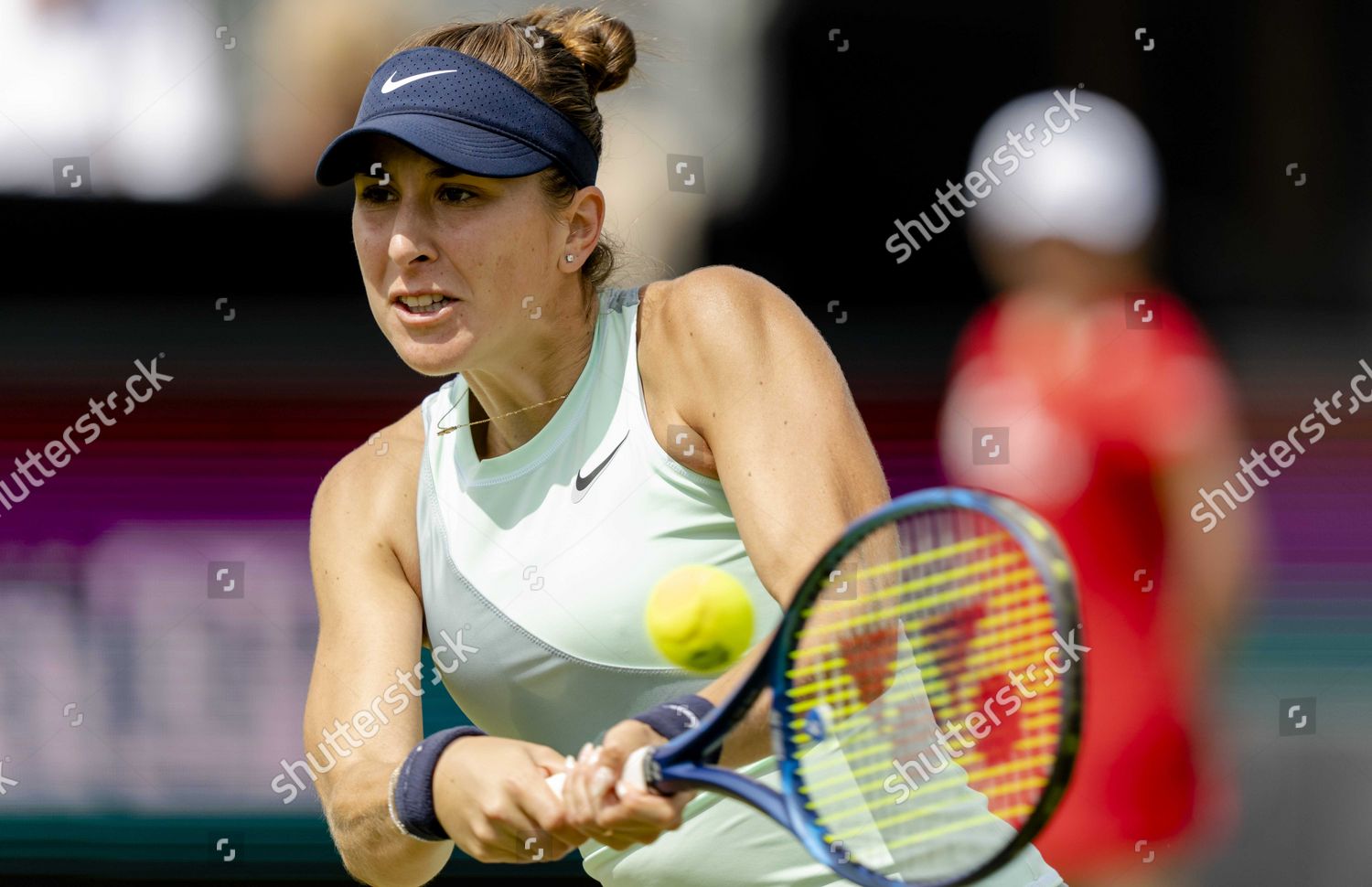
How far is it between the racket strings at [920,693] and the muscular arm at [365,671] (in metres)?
0.53

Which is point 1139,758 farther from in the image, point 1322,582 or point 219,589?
point 219,589

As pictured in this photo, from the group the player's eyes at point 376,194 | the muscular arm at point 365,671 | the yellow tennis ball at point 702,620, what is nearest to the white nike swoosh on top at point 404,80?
the player's eyes at point 376,194

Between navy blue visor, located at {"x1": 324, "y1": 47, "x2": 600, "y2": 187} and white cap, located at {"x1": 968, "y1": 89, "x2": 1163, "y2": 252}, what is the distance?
1538 millimetres

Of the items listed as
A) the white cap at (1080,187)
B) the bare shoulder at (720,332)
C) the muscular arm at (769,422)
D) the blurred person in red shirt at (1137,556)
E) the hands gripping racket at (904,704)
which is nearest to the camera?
the hands gripping racket at (904,704)

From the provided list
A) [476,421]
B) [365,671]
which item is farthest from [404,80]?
[365,671]

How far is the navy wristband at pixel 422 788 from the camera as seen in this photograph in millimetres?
1937

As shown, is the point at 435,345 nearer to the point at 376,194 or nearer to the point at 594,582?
the point at 376,194

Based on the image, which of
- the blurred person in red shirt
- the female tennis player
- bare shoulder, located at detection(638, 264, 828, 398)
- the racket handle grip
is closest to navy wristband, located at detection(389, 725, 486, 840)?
the female tennis player

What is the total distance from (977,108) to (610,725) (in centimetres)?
284

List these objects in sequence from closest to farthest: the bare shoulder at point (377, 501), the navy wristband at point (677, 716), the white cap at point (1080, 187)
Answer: the navy wristband at point (677, 716) < the bare shoulder at point (377, 501) < the white cap at point (1080, 187)

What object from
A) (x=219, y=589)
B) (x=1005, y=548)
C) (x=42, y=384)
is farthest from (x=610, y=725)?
(x=42, y=384)

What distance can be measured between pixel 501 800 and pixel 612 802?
0.13 metres

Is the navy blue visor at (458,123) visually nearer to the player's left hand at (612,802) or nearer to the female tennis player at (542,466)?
the female tennis player at (542,466)

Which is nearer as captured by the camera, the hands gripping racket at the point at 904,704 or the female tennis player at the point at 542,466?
the hands gripping racket at the point at 904,704
